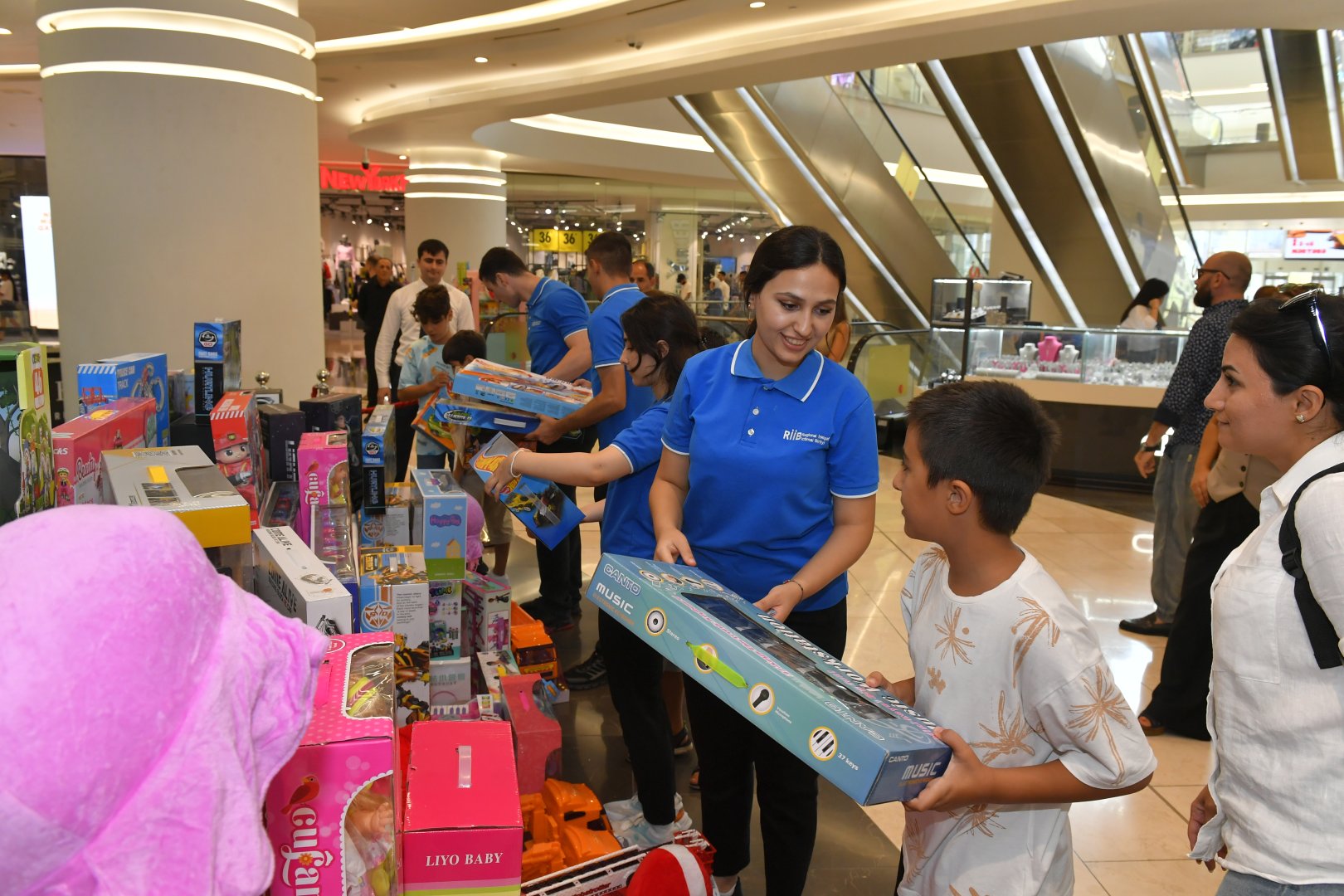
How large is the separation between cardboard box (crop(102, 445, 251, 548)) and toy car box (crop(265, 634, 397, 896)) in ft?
1.25

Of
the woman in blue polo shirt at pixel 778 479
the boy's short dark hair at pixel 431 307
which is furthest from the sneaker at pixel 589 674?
the boy's short dark hair at pixel 431 307

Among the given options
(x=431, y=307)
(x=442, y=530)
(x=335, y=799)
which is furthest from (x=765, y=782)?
(x=431, y=307)

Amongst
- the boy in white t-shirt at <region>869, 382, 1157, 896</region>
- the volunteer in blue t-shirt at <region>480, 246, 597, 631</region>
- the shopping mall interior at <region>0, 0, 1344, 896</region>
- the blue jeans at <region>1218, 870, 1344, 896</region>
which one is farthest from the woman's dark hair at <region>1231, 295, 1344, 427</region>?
the volunteer in blue t-shirt at <region>480, 246, 597, 631</region>

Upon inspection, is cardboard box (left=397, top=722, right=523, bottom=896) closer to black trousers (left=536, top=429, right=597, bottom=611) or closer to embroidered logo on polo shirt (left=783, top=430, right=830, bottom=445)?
embroidered logo on polo shirt (left=783, top=430, right=830, bottom=445)

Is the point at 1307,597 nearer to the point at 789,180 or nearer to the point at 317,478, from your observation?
the point at 317,478

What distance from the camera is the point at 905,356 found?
9.65 m

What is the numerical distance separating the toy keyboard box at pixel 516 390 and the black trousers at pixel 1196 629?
8.04 ft

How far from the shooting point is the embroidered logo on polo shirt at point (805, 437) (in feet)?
6.89

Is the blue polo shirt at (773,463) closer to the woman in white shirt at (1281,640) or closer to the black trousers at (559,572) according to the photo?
the woman in white shirt at (1281,640)

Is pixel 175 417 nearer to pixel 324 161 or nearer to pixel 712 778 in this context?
pixel 712 778

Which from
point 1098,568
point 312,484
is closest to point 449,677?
point 312,484

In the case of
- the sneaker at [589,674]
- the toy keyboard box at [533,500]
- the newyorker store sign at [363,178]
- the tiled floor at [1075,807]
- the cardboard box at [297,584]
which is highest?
the newyorker store sign at [363,178]

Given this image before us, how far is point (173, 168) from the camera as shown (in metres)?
4.71

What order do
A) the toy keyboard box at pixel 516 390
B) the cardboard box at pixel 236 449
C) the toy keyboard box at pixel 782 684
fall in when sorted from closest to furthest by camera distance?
the toy keyboard box at pixel 782 684, the cardboard box at pixel 236 449, the toy keyboard box at pixel 516 390
